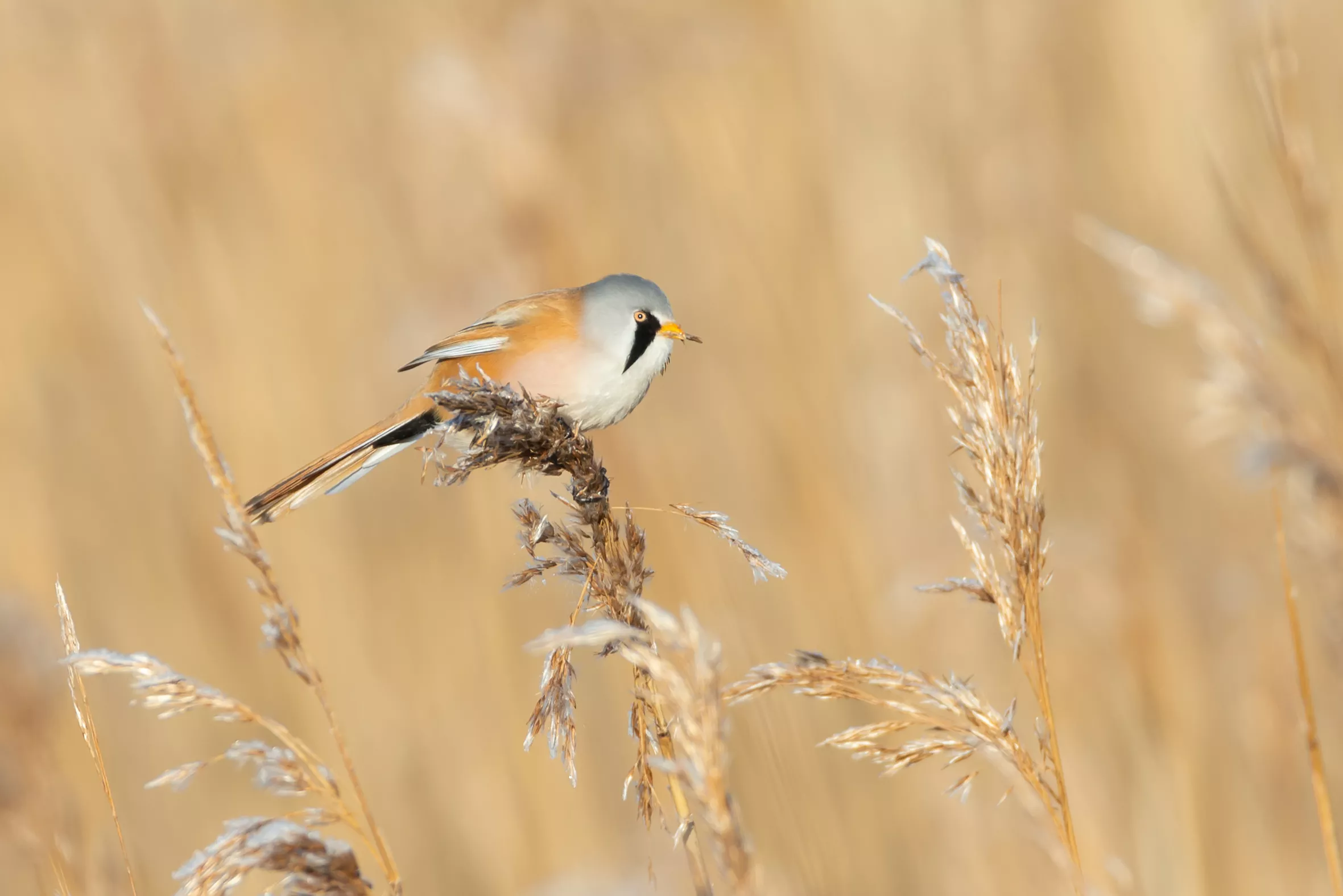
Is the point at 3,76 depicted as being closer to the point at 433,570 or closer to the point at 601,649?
the point at 433,570

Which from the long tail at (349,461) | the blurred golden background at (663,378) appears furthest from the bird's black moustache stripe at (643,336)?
the blurred golden background at (663,378)

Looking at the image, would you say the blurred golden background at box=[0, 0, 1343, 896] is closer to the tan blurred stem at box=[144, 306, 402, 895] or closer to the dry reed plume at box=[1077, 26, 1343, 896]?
the tan blurred stem at box=[144, 306, 402, 895]

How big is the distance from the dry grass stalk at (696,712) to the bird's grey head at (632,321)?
1.21 metres

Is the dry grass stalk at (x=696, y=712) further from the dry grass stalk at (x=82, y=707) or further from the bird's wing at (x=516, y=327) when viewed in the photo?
the bird's wing at (x=516, y=327)

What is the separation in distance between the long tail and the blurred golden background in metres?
0.80

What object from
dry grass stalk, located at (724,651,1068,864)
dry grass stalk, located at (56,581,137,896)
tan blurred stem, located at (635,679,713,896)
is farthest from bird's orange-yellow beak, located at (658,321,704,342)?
dry grass stalk, located at (56,581,137,896)

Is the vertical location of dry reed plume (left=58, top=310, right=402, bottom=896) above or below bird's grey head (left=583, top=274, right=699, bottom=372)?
below

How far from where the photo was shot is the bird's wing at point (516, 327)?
2.43 meters

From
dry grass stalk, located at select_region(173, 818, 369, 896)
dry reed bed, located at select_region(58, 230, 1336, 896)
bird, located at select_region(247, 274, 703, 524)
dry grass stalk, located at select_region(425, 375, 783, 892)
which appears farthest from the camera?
bird, located at select_region(247, 274, 703, 524)

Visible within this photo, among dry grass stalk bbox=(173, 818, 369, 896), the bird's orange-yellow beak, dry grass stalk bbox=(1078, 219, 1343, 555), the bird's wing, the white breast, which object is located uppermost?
the bird's wing

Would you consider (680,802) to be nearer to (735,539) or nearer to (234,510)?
(735,539)

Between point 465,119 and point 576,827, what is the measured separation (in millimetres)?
2175

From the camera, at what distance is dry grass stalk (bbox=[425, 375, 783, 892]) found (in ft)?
4.96

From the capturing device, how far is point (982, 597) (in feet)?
4.98
